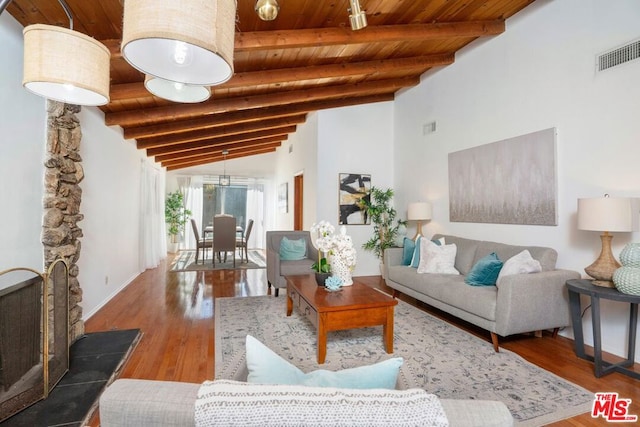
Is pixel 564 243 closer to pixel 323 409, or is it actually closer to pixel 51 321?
pixel 323 409

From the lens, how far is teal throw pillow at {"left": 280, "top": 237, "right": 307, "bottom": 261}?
438 cm

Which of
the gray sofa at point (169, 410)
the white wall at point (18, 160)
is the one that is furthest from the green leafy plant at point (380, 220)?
the gray sofa at point (169, 410)

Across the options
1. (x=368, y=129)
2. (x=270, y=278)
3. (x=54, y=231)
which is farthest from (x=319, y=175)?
(x=54, y=231)

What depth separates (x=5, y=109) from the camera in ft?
6.96

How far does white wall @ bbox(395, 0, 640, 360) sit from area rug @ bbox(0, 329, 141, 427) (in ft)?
12.9

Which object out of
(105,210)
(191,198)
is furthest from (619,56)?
(191,198)

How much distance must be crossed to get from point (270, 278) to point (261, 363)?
3.63 meters

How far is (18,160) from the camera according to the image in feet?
7.32

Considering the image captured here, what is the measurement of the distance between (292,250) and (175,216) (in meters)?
6.11

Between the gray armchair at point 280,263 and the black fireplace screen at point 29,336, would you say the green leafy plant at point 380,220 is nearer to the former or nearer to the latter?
the gray armchair at point 280,263

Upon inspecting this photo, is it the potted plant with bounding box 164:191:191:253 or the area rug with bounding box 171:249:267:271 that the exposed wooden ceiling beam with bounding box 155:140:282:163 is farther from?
the area rug with bounding box 171:249:267:271

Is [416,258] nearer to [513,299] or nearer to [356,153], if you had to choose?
[513,299]

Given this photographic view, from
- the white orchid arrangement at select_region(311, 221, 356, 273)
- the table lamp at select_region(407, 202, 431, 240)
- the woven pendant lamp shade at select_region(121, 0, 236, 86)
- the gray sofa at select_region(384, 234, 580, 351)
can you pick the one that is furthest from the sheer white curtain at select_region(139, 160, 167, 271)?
the woven pendant lamp shade at select_region(121, 0, 236, 86)

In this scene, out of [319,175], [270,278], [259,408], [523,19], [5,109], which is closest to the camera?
[259,408]
